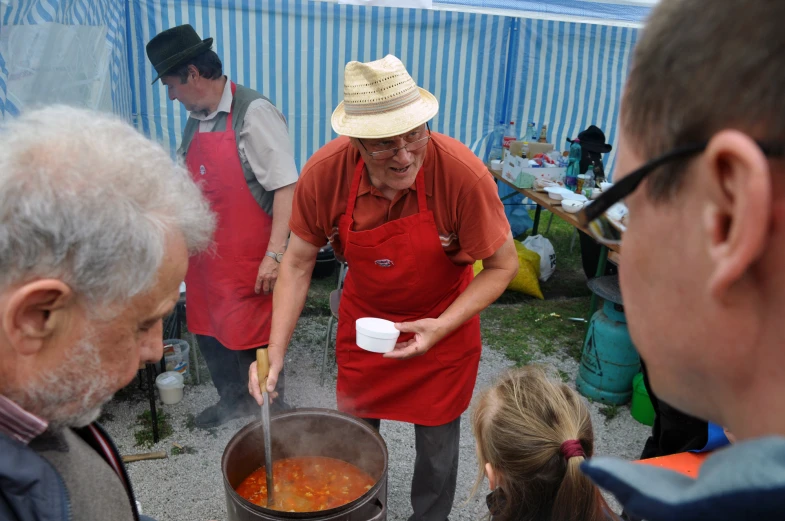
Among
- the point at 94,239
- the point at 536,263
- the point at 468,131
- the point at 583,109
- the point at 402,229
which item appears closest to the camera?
the point at 94,239

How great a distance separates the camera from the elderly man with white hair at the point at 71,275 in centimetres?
92

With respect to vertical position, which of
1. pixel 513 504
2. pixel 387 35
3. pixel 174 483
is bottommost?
pixel 174 483

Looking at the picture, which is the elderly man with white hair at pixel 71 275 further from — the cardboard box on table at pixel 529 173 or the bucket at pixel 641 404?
the cardboard box on table at pixel 529 173

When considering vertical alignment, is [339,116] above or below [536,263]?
above

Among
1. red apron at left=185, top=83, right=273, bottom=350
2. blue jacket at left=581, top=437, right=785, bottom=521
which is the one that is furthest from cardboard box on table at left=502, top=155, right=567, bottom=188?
blue jacket at left=581, top=437, right=785, bottom=521

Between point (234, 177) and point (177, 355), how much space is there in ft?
5.51

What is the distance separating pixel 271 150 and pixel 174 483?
2.19m

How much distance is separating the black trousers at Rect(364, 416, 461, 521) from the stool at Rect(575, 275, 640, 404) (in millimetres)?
1841

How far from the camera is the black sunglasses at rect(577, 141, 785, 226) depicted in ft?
1.63

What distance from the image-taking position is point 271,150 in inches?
140

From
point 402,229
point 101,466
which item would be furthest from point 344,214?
point 101,466

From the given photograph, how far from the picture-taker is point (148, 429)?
3.97m

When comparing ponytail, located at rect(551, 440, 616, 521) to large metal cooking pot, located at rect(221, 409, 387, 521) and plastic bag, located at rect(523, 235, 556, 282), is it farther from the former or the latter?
plastic bag, located at rect(523, 235, 556, 282)

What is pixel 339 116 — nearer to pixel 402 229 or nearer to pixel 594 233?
pixel 402 229
